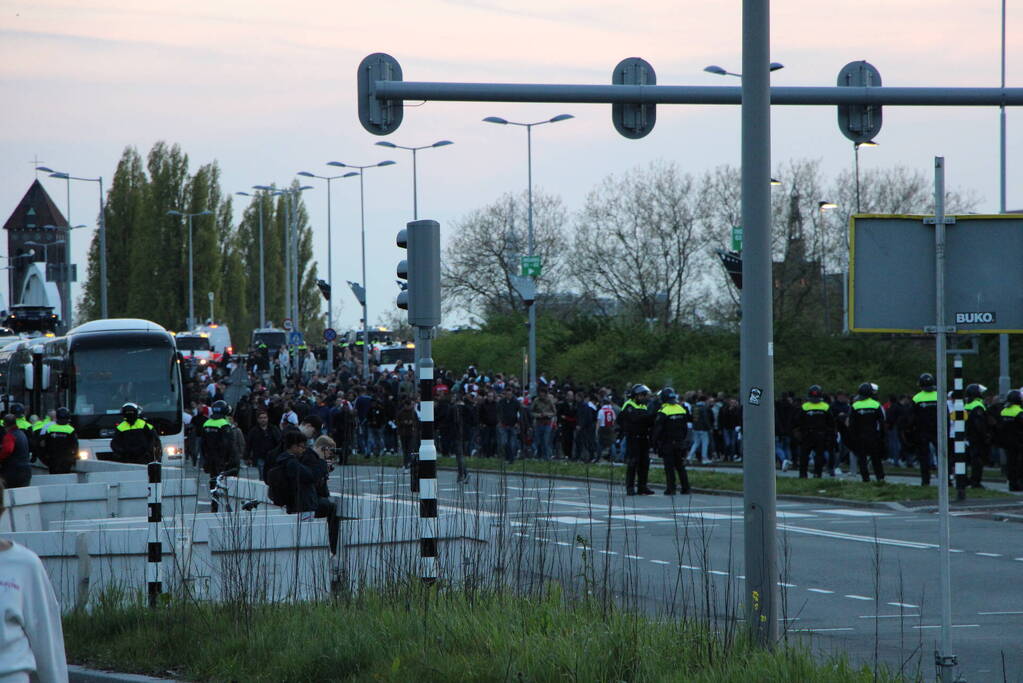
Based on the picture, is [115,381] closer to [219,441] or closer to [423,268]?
[219,441]

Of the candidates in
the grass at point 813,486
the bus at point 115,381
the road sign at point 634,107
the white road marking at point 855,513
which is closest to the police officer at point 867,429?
the grass at point 813,486

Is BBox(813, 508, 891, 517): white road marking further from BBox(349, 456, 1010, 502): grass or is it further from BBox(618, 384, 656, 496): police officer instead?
BBox(618, 384, 656, 496): police officer

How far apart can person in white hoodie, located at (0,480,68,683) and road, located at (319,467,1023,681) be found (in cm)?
399

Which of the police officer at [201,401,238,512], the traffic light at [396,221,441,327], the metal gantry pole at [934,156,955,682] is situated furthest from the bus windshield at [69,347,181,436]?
the metal gantry pole at [934,156,955,682]

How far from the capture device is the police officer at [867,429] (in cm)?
2453

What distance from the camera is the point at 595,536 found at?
1828cm

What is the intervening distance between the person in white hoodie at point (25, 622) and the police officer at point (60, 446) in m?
18.0

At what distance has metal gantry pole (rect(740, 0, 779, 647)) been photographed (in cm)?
815

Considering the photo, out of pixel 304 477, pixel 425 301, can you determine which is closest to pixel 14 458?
pixel 304 477

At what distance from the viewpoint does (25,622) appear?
4.46 m

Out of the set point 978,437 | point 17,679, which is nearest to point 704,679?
point 17,679

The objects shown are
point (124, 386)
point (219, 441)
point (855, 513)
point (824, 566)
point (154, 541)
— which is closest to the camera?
point (154, 541)

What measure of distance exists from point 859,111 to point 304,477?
Answer: 5.70m

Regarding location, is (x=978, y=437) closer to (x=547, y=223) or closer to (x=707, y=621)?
(x=707, y=621)
